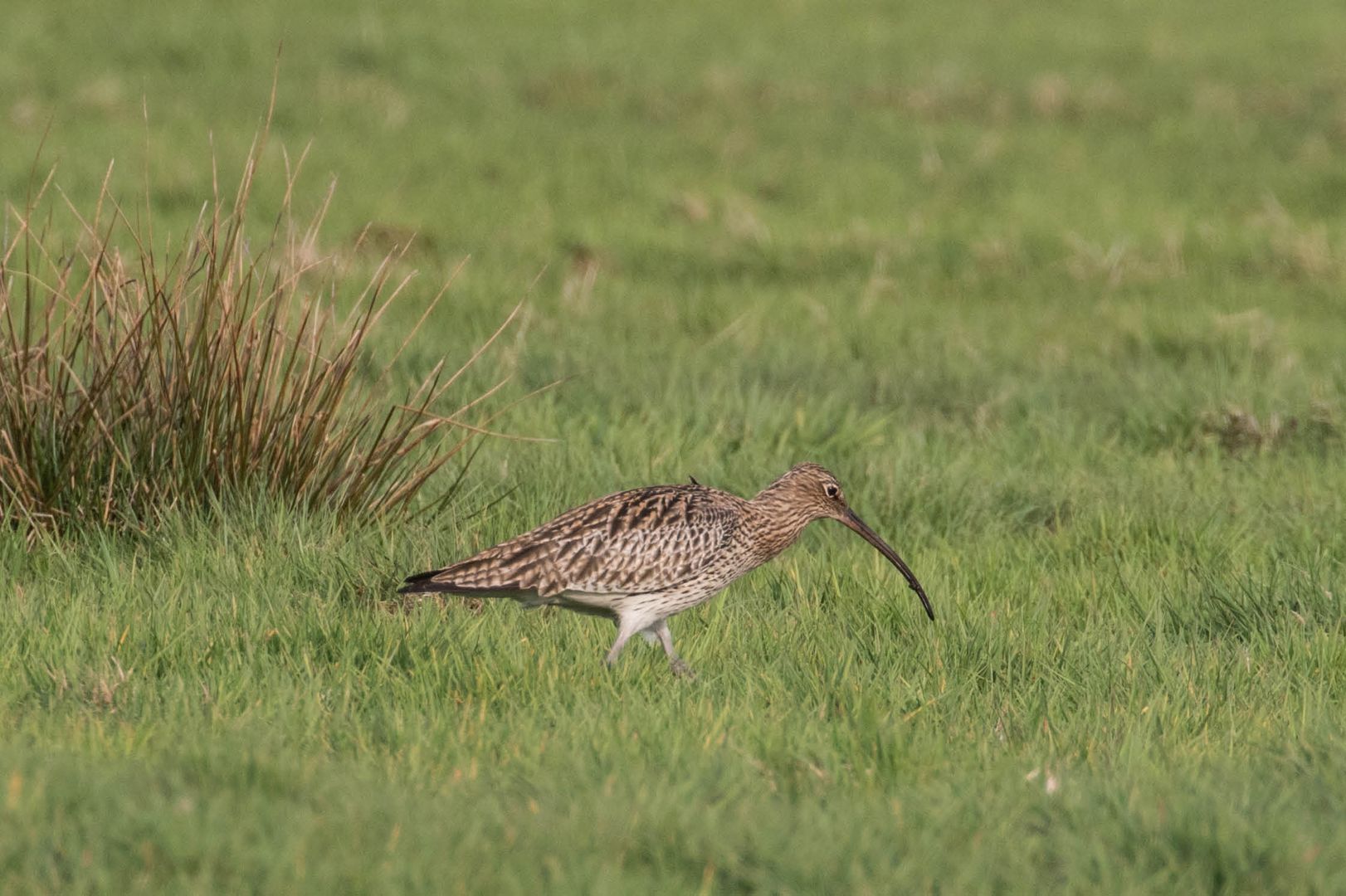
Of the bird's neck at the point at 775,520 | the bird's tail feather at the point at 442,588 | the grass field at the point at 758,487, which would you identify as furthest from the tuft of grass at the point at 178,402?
the bird's neck at the point at 775,520

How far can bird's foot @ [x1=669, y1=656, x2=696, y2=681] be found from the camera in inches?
226

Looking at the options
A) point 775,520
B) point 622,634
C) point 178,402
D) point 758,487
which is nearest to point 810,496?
point 775,520

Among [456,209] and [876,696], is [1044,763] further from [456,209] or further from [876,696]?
[456,209]

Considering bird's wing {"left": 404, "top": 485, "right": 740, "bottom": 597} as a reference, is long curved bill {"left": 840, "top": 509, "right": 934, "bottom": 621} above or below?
below

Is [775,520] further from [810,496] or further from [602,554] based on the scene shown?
[602,554]

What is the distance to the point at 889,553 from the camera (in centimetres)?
686

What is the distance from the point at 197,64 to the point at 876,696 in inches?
559

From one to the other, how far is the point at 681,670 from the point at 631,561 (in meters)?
0.49

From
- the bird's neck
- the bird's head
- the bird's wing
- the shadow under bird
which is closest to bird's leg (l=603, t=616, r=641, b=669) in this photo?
the shadow under bird

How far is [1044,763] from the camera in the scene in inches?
195

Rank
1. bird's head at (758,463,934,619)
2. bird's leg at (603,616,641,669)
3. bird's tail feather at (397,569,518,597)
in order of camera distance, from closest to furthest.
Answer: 1. bird's leg at (603,616,641,669)
2. bird's tail feather at (397,569,518,597)
3. bird's head at (758,463,934,619)

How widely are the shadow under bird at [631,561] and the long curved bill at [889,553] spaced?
0.02 m

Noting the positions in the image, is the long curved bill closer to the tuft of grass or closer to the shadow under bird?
the shadow under bird

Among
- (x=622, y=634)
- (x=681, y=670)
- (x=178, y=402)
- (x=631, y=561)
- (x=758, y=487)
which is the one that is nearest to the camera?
(x=681, y=670)
